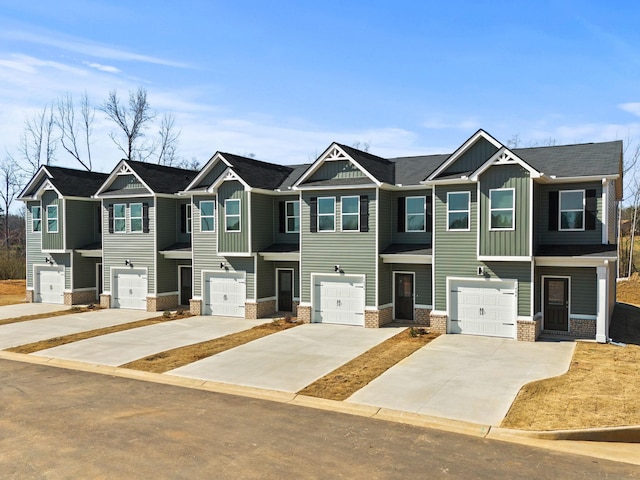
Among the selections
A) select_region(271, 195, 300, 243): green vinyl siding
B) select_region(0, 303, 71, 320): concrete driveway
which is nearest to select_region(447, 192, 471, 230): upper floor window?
select_region(271, 195, 300, 243): green vinyl siding

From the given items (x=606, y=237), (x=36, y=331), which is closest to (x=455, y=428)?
(x=606, y=237)

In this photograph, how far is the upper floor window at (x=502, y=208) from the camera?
19.2 meters

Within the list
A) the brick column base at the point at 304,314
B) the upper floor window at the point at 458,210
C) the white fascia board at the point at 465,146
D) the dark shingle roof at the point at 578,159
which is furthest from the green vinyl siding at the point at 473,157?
the brick column base at the point at 304,314

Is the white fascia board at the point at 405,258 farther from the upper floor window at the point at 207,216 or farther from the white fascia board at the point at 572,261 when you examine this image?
the upper floor window at the point at 207,216

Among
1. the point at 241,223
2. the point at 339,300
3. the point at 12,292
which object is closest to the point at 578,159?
the point at 339,300

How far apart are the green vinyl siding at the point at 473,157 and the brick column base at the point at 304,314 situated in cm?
836

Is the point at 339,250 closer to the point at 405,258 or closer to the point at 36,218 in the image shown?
the point at 405,258

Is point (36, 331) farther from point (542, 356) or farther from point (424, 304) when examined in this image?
point (542, 356)

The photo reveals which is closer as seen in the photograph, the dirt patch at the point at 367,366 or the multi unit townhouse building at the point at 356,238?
the dirt patch at the point at 367,366

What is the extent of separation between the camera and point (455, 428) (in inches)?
438

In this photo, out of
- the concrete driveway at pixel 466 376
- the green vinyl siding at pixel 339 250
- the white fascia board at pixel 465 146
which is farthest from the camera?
the green vinyl siding at pixel 339 250

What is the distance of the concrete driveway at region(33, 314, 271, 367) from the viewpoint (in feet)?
59.2

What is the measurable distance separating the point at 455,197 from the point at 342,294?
6.43 m

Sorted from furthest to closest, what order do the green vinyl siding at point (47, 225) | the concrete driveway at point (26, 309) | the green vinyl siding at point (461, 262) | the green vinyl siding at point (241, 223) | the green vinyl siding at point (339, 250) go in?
the green vinyl siding at point (47, 225) < the concrete driveway at point (26, 309) < the green vinyl siding at point (241, 223) < the green vinyl siding at point (339, 250) < the green vinyl siding at point (461, 262)
